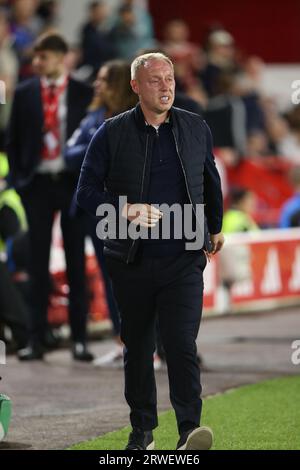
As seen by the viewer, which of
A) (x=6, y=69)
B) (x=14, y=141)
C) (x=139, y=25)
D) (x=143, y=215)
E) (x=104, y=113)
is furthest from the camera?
(x=139, y=25)

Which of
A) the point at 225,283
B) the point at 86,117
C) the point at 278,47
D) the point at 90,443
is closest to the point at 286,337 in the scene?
the point at 225,283

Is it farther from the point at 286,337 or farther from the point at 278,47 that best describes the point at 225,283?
the point at 278,47

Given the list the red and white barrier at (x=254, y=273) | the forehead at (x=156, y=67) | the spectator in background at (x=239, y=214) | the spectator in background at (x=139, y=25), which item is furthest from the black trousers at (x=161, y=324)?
the spectator in background at (x=139, y=25)

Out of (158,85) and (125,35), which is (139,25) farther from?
(158,85)

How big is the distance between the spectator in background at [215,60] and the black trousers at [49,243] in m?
9.35

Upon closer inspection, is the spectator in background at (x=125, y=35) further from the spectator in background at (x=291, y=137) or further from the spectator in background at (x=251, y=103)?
the spectator in background at (x=291, y=137)

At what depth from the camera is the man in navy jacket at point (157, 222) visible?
5.97m

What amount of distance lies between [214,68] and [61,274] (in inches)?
Answer: 332

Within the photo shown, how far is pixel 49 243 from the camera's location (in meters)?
9.63

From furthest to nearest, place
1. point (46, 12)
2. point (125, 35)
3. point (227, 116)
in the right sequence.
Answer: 1. point (227, 116)
2. point (125, 35)
3. point (46, 12)

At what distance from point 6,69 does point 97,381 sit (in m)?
6.27

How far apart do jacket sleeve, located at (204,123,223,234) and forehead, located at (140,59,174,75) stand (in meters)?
0.39

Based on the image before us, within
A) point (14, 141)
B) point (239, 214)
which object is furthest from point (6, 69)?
point (14, 141)

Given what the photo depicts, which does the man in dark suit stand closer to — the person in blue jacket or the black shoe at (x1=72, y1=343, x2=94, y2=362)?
the black shoe at (x1=72, y1=343, x2=94, y2=362)
